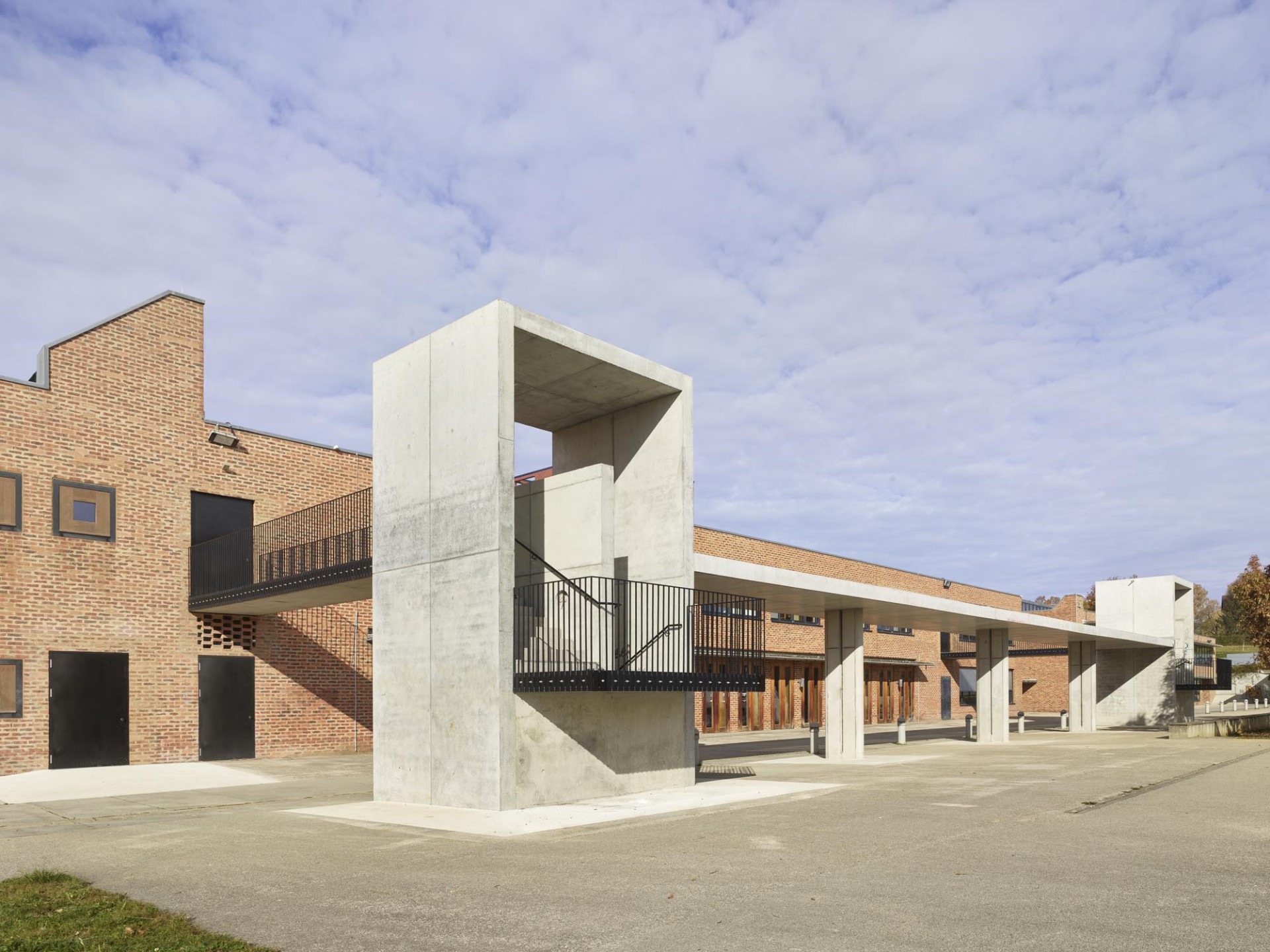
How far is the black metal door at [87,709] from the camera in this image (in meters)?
20.5

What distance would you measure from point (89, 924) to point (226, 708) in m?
17.6

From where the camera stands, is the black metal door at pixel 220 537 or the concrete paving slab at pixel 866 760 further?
the black metal door at pixel 220 537

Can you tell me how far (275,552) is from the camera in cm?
2384

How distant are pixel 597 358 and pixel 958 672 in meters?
46.9

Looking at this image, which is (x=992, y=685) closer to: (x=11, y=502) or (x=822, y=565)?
(x=822, y=565)

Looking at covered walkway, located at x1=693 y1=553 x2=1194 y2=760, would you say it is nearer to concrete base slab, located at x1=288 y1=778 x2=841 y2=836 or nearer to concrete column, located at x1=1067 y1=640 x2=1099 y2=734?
concrete column, located at x1=1067 y1=640 x2=1099 y2=734

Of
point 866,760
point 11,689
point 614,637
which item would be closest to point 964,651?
point 866,760

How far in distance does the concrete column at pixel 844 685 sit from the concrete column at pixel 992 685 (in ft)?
31.0

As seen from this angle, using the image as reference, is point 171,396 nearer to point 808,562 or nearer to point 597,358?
point 597,358

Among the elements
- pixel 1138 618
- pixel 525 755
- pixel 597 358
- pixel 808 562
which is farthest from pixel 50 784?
pixel 1138 618

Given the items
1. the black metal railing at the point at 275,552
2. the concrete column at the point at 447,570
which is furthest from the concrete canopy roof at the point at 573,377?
the black metal railing at the point at 275,552

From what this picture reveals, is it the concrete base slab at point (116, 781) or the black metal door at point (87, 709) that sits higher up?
the black metal door at point (87, 709)

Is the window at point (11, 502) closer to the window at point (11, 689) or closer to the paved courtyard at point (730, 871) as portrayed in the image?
the window at point (11, 689)

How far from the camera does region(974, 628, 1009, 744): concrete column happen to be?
Answer: 106ft
